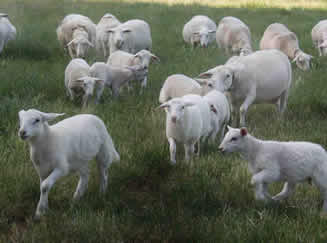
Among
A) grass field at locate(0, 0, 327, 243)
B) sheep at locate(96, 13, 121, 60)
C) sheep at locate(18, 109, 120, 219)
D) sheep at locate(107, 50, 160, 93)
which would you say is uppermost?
sheep at locate(96, 13, 121, 60)

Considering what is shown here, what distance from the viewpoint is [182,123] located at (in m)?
5.21

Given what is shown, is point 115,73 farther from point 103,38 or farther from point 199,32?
point 199,32

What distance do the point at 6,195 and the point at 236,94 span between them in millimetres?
3722

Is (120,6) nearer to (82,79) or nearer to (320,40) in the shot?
(320,40)

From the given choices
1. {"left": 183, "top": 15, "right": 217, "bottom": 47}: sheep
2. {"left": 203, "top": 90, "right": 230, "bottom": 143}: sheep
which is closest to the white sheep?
{"left": 203, "top": 90, "right": 230, "bottom": 143}: sheep

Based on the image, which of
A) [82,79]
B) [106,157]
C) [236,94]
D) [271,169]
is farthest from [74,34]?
[271,169]

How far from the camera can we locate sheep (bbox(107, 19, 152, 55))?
32.2ft

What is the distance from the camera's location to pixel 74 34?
32.9 ft

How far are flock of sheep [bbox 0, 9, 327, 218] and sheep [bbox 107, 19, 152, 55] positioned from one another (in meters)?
0.02

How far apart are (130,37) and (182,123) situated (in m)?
5.52

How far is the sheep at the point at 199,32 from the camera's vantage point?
41.2ft

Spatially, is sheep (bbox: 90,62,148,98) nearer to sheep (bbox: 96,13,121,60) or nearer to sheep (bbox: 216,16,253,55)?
sheep (bbox: 96,13,121,60)

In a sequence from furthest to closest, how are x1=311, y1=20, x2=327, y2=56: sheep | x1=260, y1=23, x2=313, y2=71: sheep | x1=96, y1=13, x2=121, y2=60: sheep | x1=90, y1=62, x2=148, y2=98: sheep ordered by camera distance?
x1=311, y1=20, x2=327, y2=56: sheep < x1=96, y1=13, x2=121, y2=60: sheep < x1=260, y1=23, x2=313, y2=71: sheep < x1=90, y1=62, x2=148, y2=98: sheep

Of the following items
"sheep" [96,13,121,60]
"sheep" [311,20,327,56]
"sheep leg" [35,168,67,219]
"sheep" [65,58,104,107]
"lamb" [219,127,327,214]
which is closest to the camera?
"sheep leg" [35,168,67,219]
